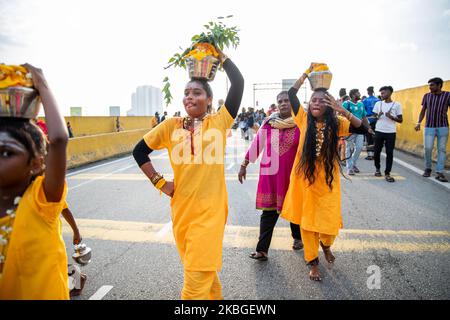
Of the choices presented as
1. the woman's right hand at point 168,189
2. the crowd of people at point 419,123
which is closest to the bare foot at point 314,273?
the woman's right hand at point 168,189

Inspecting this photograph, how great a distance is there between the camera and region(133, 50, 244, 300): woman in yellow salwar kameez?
2.24 metres

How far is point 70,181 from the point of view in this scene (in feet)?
27.1

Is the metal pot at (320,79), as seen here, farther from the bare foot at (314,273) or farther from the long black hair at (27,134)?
the long black hair at (27,134)

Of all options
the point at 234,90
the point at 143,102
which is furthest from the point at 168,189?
the point at 143,102

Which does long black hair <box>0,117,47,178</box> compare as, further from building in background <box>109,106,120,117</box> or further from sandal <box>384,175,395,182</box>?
building in background <box>109,106,120,117</box>

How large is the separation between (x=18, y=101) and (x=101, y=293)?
211 centimetres

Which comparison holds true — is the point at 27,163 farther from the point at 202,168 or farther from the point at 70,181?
the point at 70,181

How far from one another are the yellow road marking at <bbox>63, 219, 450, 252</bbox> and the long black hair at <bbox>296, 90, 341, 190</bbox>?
118 centimetres

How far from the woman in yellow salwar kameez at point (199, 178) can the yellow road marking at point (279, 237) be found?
181 cm

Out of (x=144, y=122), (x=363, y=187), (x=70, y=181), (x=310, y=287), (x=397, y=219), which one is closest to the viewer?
(x=310, y=287)

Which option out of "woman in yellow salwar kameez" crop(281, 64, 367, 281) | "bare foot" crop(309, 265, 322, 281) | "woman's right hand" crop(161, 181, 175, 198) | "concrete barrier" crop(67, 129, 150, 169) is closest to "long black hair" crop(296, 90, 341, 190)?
"woman in yellow salwar kameez" crop(281, 64, 367, 281)

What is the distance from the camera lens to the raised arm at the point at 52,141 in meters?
1.59
